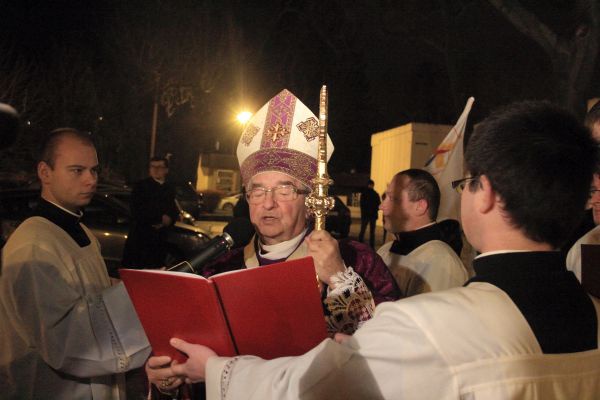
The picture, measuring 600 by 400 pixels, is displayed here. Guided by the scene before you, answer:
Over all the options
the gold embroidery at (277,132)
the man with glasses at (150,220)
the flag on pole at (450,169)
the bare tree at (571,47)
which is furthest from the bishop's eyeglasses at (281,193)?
the man with glasses at (150,220)

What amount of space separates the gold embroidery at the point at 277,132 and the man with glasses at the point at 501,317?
132 centimetres

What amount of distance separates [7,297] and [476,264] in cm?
213

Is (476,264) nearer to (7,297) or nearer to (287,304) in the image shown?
(287,304)

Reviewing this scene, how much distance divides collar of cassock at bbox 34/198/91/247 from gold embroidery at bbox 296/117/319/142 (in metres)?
1.43

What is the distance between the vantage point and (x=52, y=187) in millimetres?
2955

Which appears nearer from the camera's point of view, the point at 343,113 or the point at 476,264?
the point at 476,264

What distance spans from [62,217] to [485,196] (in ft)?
7.82

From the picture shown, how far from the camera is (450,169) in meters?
4.68

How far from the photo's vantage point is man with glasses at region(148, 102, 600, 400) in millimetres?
1316

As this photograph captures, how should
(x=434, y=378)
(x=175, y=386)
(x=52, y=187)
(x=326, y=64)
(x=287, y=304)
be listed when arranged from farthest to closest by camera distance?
(x=326, y=64), (x=52, y=187), (x=175, y=386), (x=287, y=304), (x=434, y=378)

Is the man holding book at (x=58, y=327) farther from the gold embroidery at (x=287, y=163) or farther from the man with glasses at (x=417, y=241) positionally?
the man with glasses at (x=417, y=241)

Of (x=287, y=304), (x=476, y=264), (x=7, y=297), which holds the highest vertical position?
(x=476, y=264)

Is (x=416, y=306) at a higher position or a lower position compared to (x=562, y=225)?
lower

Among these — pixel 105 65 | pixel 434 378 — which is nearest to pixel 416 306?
pixel 434 378
